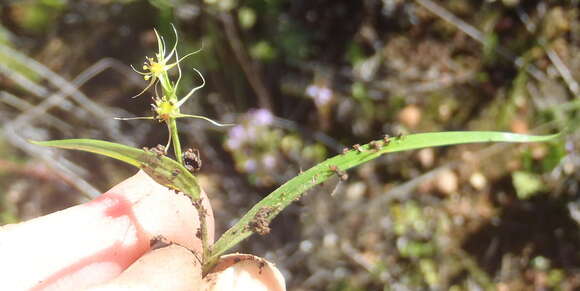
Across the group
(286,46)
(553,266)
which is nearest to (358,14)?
(286,46)

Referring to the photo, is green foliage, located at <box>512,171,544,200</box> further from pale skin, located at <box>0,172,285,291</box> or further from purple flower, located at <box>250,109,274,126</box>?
pale skin, located at <box>0,172,285,291</box>

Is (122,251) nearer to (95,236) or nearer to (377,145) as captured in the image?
(95,236)

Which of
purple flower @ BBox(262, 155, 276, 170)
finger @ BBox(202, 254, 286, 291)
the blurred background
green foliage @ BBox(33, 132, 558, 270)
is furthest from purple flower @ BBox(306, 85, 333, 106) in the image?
green foliage @ BBox(33, 132, 558, 270)

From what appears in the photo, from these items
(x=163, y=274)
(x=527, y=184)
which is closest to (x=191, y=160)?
(x=163, y=274)

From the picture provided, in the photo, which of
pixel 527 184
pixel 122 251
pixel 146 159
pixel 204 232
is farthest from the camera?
pixel 527 184

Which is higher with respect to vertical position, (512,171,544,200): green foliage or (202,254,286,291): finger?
(512,171,544,200): green foliage

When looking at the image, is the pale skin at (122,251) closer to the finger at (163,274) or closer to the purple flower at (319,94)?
the finger at (163,274)

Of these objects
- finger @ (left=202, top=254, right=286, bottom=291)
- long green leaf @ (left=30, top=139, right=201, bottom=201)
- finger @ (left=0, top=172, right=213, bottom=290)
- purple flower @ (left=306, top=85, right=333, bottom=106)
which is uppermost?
purple flower @ (left=306, top=85, right=333, bottom=106)

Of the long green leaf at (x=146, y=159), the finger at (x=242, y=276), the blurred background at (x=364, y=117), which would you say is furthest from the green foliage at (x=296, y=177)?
the blurred background at (x=364, y=117)
